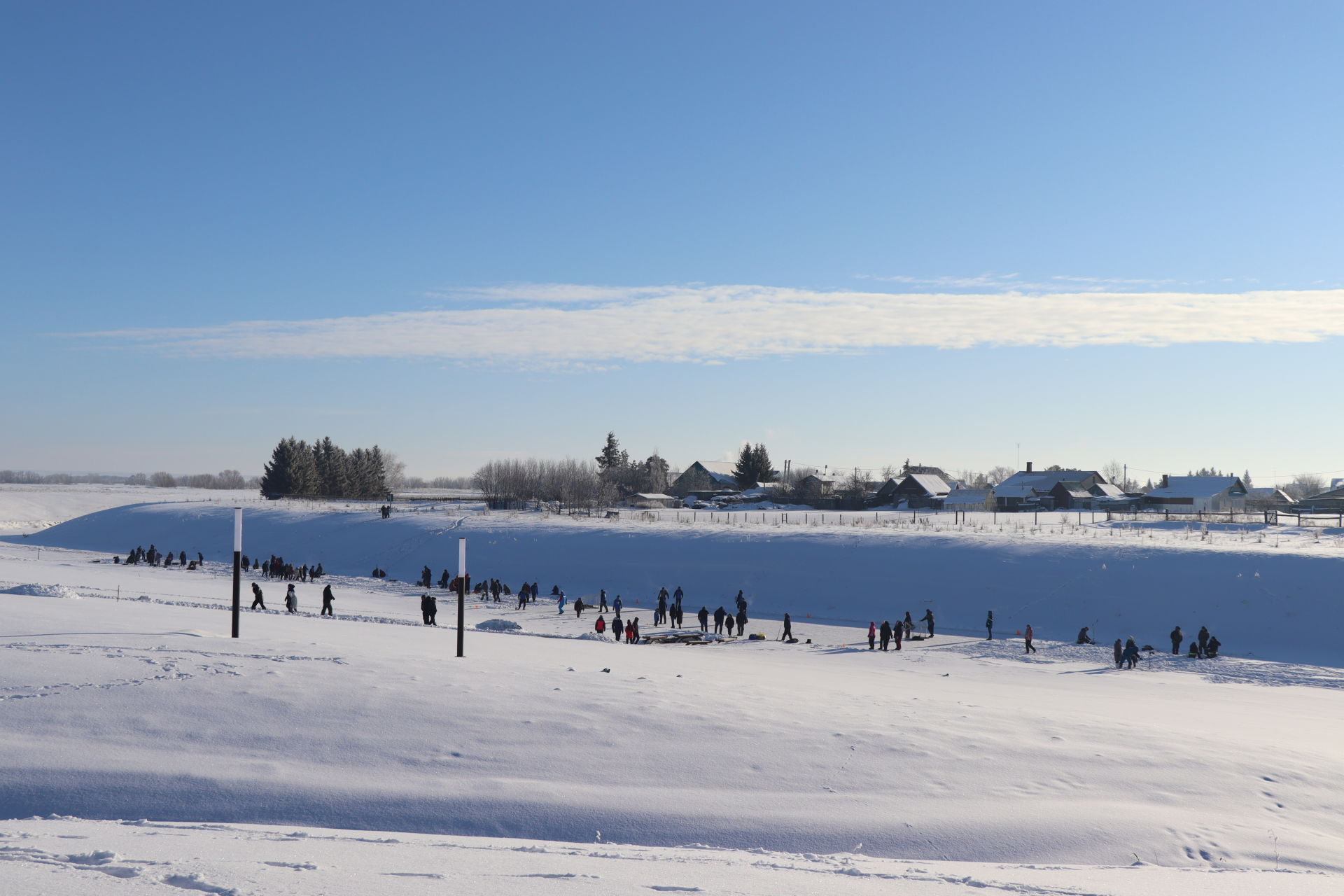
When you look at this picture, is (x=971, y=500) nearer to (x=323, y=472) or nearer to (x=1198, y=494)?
(x=1198, y=494)

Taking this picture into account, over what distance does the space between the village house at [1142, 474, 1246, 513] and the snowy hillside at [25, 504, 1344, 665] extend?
143 ft

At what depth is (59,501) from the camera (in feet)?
370

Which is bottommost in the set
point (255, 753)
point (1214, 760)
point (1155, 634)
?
point (1155, 634)

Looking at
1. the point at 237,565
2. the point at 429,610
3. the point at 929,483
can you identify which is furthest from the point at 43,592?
the point at 929,483

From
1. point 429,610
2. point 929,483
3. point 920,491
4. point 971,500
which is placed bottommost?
point 429,610

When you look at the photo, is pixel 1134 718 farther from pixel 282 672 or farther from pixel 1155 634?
pixel 1155 634

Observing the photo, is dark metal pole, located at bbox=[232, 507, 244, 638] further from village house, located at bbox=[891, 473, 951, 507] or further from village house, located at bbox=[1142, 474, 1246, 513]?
village house, located at bbox=[1142, 474, 1246, 513]

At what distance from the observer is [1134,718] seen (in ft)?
51.8

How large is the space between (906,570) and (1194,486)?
58.7 m

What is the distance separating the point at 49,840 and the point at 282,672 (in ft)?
18.7

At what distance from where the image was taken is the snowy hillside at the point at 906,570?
34312mm

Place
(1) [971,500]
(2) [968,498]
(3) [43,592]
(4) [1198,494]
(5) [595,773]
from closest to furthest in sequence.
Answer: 1. (5) [595,773]
2. (3) [43,592]
3. (4) [1198,494]
4. (1) [971,500]
5. (2) [968,498]

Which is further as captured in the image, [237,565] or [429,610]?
[429,610]

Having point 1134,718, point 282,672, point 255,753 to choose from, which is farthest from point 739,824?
point 1134,718
